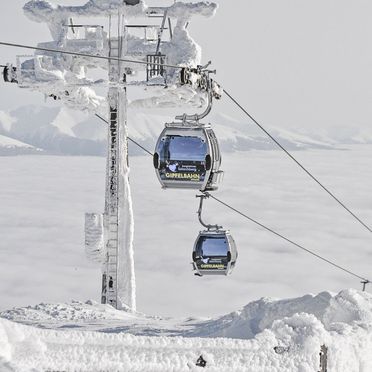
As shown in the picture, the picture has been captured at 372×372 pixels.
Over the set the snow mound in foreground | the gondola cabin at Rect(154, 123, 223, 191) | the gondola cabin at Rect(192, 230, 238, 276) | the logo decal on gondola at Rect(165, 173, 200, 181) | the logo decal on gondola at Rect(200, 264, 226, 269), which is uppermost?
the gondola cabin at Rect(154, 123, 223, 191)

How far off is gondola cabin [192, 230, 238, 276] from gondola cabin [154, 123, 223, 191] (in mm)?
1772

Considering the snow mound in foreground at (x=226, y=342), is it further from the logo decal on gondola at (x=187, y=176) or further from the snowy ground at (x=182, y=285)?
the logo decal on gondola at (x=187, y=176)

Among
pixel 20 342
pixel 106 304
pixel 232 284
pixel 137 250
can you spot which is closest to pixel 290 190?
pixel 137 250

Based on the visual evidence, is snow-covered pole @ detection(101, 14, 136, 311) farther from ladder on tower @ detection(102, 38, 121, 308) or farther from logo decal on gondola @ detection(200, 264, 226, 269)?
logo decal on gondola @ detection(200, 264, 226, 269)

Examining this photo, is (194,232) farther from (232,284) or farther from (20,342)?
(20,342)

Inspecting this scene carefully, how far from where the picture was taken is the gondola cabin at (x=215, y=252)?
1942cm

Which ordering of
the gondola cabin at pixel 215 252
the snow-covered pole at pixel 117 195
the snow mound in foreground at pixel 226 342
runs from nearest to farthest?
the snow mound in foreground at pixel 226 342 → the gondola cabin at pixel 215 252 → the snow-covered pole at pixel 117 195

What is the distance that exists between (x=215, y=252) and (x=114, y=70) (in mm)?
6066

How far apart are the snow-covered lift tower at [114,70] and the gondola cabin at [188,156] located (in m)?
4.27

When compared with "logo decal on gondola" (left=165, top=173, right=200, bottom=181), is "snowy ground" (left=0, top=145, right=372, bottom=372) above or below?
below

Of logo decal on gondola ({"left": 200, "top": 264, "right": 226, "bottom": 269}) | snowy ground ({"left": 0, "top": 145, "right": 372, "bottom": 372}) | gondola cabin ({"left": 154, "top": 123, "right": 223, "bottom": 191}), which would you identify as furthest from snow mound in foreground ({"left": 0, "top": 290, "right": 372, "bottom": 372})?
gondola cabin ({"left": 154, "top": 123, "right": 223, "bottom": 191})

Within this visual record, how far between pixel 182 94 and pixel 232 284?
52.4 m

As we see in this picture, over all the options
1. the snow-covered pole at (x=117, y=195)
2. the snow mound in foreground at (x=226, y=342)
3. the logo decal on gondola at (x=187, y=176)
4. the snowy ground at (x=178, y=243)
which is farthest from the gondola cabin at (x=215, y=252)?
the snowy ground at (x=178, y=243)

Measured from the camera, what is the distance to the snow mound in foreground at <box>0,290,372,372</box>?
12.9m
